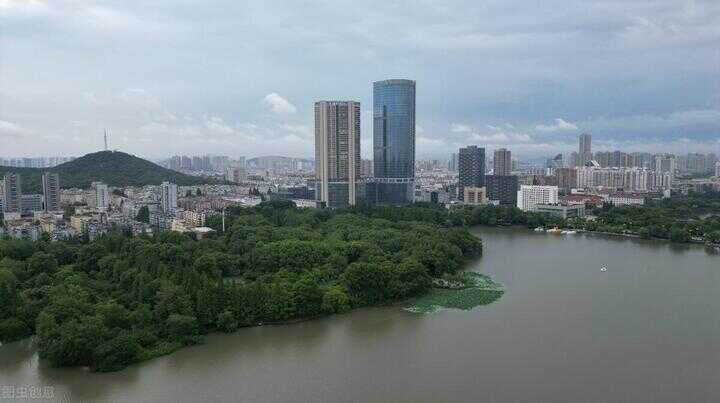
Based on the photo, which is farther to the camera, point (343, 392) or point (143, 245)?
point (143, 245)

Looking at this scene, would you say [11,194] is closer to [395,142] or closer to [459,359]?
[395,142]

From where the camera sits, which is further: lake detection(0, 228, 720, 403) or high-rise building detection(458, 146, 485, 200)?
high-rise building detection(458, 146, 485, 200)

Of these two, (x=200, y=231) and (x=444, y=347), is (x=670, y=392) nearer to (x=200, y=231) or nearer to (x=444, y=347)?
(x=444, y=347)

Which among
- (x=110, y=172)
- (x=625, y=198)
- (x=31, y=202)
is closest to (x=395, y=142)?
(x=625, y=198)

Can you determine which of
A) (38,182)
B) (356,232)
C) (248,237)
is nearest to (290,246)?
(248,237)

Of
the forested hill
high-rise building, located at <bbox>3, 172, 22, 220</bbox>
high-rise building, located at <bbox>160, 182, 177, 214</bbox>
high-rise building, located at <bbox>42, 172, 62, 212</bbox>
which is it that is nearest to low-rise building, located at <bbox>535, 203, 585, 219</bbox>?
high-rise building, located at <bbox>160, 182, 177, 214</bbox>

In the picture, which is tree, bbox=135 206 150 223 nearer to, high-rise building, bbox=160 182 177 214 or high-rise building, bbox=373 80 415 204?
high-rise building, bbox=160 182 177 214

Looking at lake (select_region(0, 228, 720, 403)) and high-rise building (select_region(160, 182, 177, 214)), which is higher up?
high-rise building (select_region(160, 182, 177, 214))
